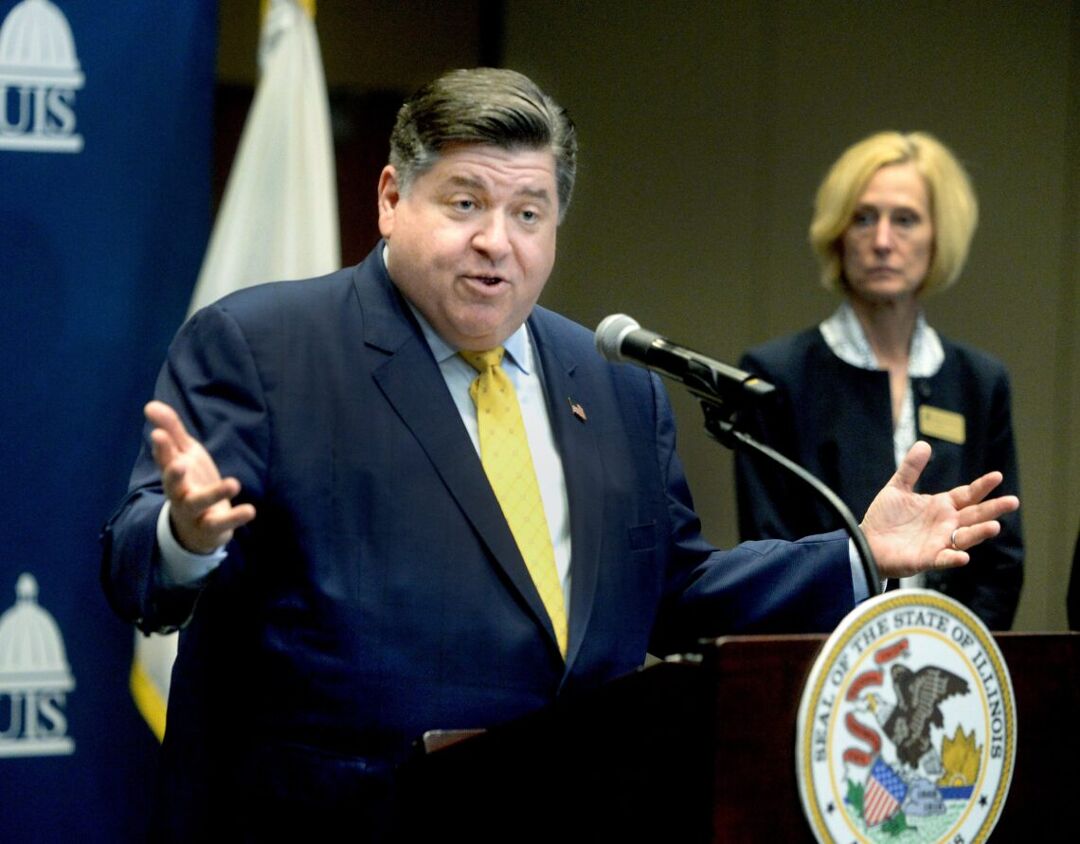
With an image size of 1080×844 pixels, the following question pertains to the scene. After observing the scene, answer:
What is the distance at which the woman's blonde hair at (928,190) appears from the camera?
3.52m

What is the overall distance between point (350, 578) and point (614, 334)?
42cm

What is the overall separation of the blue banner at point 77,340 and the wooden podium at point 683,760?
4.42ft

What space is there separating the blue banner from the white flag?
15cm

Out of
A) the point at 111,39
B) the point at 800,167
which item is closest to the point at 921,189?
the point at 800,167

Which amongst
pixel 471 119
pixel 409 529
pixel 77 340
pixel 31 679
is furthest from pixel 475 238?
pixel 31 679

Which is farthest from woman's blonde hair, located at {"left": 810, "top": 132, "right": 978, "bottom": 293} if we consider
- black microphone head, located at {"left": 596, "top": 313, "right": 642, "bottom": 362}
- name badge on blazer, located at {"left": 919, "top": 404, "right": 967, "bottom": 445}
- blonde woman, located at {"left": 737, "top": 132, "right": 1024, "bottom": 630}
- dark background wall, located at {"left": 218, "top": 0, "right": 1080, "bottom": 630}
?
black microphone head, located at {"left": 596, "top": 313, "right": 642, "bottom": 362}

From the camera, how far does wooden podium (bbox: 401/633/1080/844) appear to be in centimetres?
138

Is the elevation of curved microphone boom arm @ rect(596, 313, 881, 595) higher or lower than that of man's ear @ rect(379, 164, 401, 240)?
lower

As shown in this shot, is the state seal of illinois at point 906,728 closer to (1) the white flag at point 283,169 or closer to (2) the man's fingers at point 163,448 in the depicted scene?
(2) the man's fingers at point 163,448

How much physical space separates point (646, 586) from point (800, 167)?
3.01m

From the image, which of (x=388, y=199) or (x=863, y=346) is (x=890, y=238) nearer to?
(x=863, y=346)

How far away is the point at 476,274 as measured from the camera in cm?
199

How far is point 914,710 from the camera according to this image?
1421mm

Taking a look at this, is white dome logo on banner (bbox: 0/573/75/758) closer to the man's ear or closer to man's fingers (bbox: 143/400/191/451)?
the man's ear
